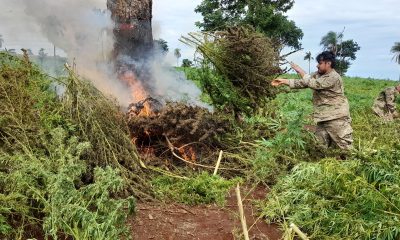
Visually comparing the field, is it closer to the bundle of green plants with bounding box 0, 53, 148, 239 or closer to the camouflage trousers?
the bundle of green plants with bounding box 0, 53, 148, 239

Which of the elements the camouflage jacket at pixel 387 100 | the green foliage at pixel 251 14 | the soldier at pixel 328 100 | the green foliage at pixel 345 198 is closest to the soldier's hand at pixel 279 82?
the soldier at pixel 328 100

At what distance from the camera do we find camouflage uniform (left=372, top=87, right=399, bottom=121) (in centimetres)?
1325

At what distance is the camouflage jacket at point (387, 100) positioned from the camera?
13258mm

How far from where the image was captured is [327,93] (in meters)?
7.50

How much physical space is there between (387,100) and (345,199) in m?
9.52

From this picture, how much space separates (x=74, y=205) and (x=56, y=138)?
126 centimetres

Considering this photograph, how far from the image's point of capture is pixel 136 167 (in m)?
5.93

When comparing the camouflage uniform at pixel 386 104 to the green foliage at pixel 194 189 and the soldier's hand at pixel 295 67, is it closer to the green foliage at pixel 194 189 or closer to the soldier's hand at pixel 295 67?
the soldier's hand at pixel 295 67

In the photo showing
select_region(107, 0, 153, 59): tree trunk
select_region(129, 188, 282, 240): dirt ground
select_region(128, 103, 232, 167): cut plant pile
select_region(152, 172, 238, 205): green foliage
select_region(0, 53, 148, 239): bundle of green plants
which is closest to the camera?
select_region(0, 53, 148, 239): bundle of green plants

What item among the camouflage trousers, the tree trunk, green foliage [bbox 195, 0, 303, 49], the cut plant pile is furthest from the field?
green foliage [bbox 195, 0, 303, 49]

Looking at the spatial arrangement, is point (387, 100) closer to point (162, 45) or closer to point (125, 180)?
point (162, 45)

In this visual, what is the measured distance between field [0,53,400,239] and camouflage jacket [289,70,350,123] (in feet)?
3.37

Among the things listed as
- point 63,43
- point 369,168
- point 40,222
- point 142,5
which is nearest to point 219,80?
point 142,5

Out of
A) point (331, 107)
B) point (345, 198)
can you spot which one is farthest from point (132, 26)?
point (345, 198)
